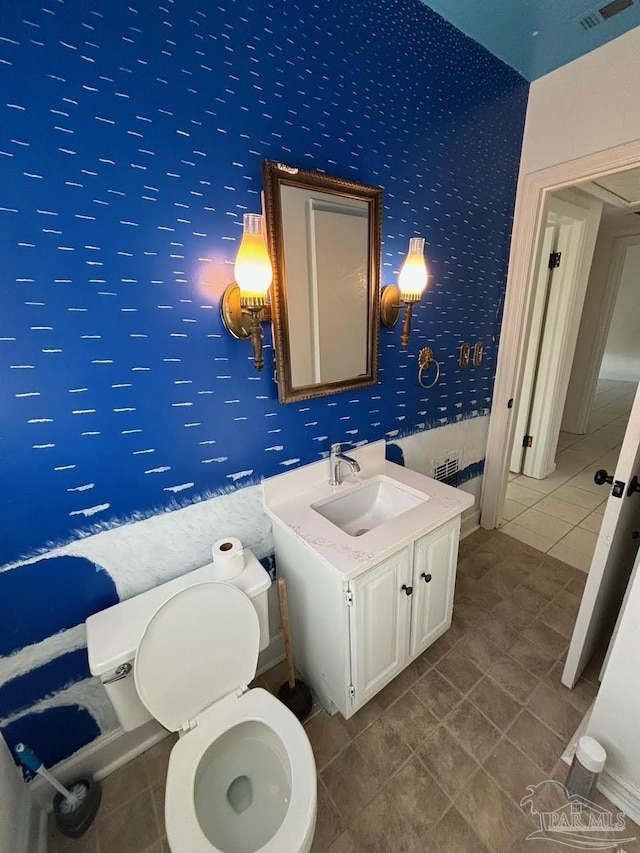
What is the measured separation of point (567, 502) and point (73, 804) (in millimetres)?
3323

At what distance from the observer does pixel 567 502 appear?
2.80m

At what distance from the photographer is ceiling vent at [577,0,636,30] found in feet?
4.10

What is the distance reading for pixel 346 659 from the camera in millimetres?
1208

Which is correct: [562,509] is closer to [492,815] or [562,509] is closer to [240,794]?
A: [492,815]

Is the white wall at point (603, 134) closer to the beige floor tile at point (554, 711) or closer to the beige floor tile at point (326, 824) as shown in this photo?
Result: the beige floor tile at point (554, 711)

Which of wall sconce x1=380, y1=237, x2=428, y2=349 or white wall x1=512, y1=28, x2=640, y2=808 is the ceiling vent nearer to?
white wall x1=512, y1=28, x2=640, y2=808

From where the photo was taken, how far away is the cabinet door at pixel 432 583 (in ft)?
4.37

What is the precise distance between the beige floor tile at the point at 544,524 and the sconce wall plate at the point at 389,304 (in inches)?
75.9

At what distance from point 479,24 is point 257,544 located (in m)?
2.28

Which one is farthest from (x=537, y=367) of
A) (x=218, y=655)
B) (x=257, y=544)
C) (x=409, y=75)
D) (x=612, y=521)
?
(x=218, y=655)

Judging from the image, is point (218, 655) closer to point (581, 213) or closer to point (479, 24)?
point (479, 24)

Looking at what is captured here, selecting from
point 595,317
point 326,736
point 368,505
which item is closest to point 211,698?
point 326,736

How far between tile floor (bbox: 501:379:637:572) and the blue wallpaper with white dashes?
1860mm

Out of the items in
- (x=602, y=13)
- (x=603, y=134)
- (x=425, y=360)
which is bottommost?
(x=425, y=360)
